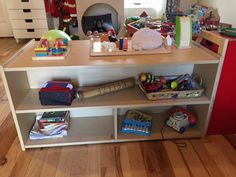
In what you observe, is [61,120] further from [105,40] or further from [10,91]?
[105,40]

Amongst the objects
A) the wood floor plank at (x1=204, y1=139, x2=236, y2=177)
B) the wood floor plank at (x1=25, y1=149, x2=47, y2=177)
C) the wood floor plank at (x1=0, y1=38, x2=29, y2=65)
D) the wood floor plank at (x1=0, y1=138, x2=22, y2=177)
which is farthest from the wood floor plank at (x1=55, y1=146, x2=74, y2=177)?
the wood floor plank at (x1=0, y1=38, x2=29, y2=65)

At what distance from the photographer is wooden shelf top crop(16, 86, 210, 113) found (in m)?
1.18

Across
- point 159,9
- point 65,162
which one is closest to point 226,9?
point 159,9

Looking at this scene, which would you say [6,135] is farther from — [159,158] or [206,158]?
[206,158]

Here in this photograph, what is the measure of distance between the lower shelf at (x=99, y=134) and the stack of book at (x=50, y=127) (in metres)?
0.03

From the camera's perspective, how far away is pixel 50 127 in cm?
136

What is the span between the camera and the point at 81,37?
3.30m

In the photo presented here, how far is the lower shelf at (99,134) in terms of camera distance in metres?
1.33

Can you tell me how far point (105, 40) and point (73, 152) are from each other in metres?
0.74

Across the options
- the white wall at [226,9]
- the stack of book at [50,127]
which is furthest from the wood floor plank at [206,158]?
the white wall at [226,9]

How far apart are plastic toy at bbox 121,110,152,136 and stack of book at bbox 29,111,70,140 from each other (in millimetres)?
393

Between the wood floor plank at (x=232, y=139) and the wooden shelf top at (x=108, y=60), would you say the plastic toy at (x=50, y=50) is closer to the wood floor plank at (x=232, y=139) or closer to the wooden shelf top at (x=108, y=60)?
the wooden shelf top at (x=108, y=60)

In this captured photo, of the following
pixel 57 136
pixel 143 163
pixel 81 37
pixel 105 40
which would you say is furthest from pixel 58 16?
pixel 143 163

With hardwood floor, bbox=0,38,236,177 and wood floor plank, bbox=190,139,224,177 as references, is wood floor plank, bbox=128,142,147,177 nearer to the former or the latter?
hardwood floor, bbox=0,38,236,177
